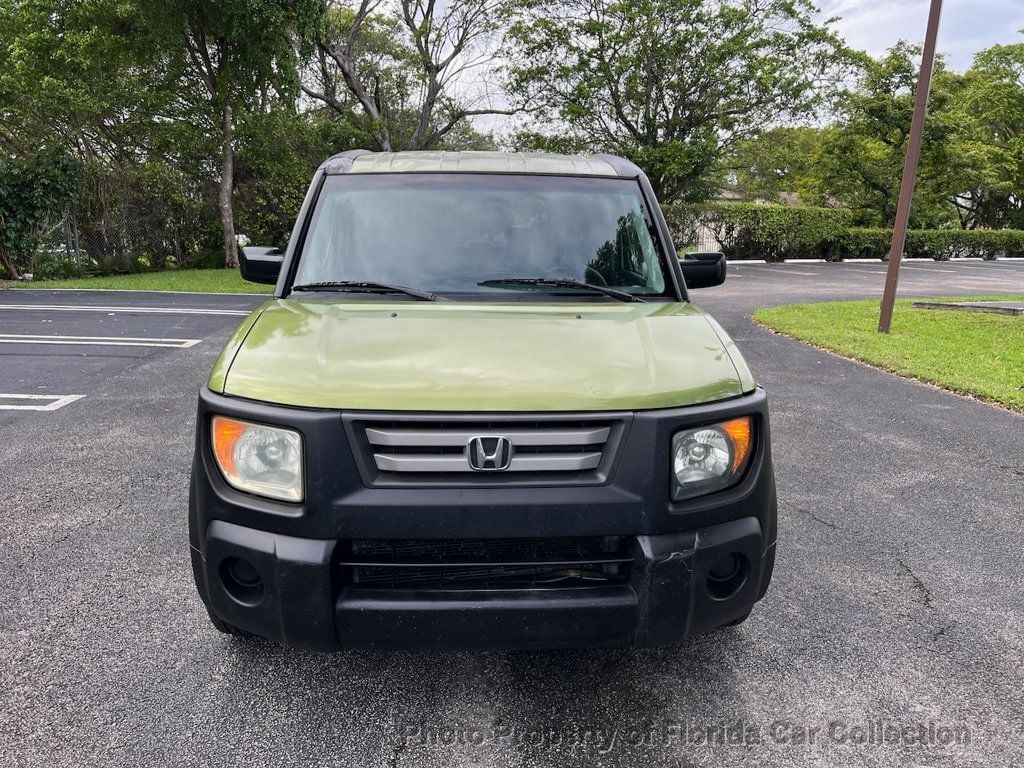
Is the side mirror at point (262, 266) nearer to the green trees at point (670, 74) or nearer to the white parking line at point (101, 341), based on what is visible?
the white parking line at point (101, 341)

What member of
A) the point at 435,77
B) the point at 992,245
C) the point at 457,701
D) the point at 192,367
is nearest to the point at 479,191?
the point at 457,701

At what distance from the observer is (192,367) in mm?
7488

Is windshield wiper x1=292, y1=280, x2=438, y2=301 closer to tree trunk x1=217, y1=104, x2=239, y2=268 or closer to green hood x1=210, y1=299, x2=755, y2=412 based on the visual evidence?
green hood x1=210, y1=299, x2=755, y2=412

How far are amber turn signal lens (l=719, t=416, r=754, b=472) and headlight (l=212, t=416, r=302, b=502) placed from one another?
1.28 m

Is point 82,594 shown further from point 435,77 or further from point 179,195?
point 435,77

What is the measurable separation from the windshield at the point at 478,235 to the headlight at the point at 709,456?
93 centimetres

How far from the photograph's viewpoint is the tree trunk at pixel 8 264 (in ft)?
52.7

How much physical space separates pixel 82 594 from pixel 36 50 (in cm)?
1872

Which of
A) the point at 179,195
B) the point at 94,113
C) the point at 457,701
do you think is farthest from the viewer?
the point at 179,195

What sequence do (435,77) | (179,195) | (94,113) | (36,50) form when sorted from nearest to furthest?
(36,50), (94,113), (179,195), (435,77)

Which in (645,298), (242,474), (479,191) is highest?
(479,191)

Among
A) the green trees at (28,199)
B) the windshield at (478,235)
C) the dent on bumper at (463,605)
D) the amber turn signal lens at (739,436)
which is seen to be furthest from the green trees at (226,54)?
the amber turn signal lens at (739,436)

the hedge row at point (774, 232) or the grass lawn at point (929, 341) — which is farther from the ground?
the hedge row at point (774, 232)

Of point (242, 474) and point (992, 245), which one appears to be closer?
point (242, 474)
